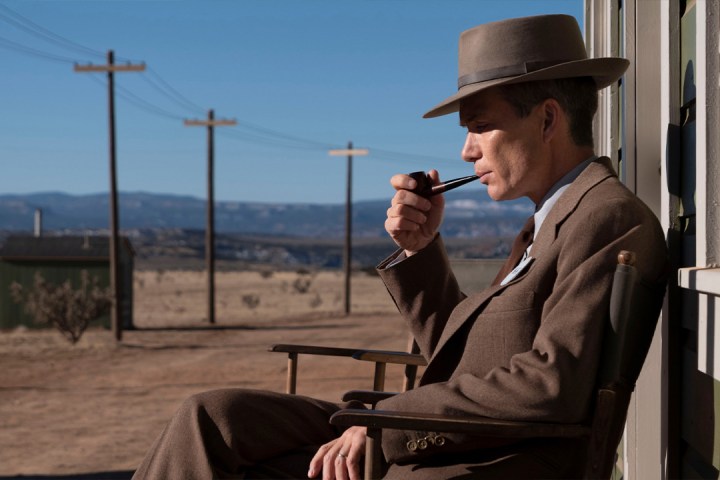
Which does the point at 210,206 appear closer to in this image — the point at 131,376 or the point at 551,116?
the point at 131,376

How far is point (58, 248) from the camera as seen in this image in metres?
26.5

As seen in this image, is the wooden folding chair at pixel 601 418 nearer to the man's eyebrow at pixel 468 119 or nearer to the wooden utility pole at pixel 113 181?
the man's eyebrow at pixel 468 119

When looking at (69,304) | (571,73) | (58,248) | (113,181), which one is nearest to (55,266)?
(58,248)

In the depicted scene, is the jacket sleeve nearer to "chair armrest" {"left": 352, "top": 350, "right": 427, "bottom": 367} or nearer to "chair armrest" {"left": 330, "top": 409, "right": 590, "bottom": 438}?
"chair armrest" {"left": 352, "top": 350, "right": 427, "bottom": 367}

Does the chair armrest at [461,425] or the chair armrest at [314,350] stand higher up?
the chair armrest at [314,350]

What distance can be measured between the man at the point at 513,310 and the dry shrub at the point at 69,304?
1953 centimetres

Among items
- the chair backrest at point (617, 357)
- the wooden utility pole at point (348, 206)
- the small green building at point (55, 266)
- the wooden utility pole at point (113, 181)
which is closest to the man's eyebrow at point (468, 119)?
the chair backrest at point (617, 357)

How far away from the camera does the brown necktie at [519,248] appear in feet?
9.50

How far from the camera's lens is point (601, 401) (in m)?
2.44

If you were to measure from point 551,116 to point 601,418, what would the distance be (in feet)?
2.57

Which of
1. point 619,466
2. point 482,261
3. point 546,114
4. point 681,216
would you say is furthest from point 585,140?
point 482,261

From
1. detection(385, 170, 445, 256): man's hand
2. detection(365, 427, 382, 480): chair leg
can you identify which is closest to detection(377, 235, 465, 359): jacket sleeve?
detection(385, 170, 445, 256): man's hand

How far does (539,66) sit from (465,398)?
2.84 feet

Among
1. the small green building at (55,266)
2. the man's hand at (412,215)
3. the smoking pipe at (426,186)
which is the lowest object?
the small green building at (55,266)
